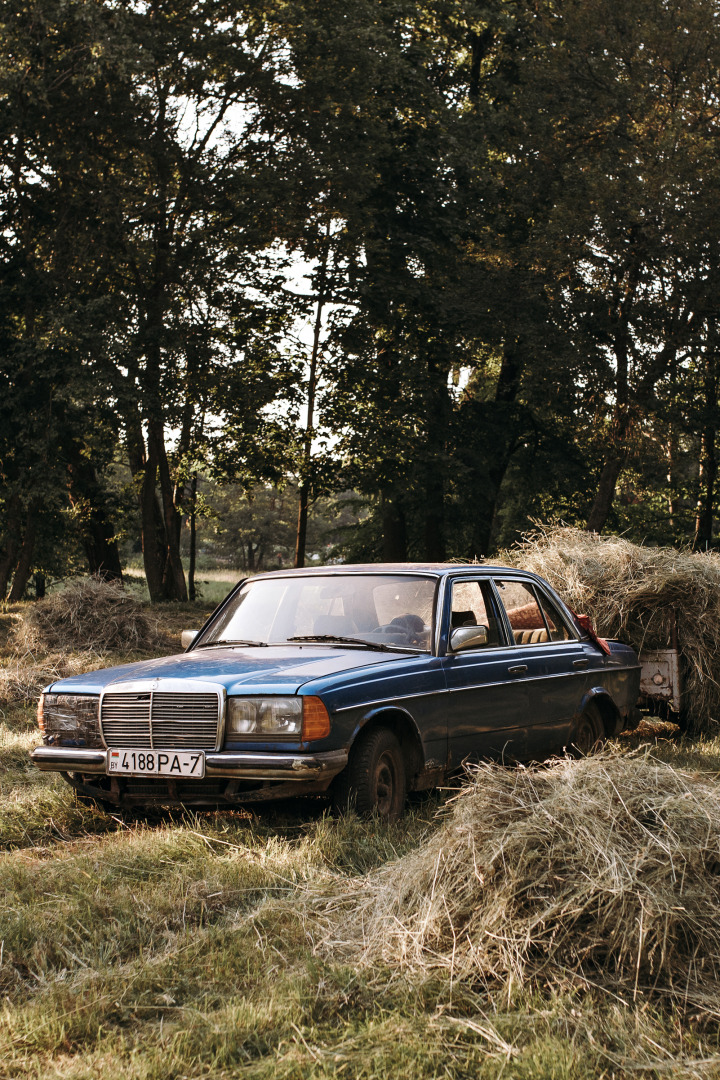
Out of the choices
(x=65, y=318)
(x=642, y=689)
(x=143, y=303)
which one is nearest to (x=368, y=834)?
(x=642, y=689)

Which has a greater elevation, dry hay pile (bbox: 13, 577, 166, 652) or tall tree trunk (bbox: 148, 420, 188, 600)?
tall tree trunk (bbox: 148, 420, 188, 600)

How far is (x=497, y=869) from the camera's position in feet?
13.2

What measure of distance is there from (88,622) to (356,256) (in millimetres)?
15334

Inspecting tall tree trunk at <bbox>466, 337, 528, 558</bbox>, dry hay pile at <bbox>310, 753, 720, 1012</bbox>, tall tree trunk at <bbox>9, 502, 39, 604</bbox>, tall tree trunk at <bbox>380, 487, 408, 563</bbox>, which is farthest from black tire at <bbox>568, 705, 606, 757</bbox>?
tall tree trunk at <bbox>466, 337, 528, 558</bbox>

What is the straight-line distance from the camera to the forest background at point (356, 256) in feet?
74.5

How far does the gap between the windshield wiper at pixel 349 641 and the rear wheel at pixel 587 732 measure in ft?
6.29

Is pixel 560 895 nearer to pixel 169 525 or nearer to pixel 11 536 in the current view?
pixel 11 536

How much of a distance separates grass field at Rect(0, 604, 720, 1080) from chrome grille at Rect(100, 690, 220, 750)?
61 centimetres

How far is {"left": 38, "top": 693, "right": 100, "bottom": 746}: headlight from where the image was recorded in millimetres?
6117

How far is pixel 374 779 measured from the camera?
18.7 feet

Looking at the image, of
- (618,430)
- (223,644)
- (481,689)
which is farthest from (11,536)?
(481,689)

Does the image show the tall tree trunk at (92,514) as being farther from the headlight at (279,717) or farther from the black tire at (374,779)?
the headlight at (279,717)

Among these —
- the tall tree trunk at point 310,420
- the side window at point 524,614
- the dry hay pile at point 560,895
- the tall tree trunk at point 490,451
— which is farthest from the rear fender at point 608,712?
the tall tree trunk at point 490,451

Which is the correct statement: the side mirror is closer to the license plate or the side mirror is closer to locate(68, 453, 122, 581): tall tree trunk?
the license plate
